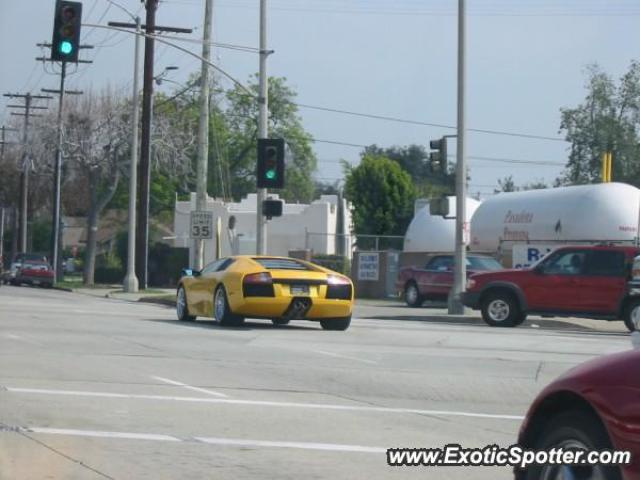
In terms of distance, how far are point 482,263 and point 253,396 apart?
2337 cm

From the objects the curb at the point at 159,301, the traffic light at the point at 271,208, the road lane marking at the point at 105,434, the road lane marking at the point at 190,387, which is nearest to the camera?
the road lane marking at the point at 105,434

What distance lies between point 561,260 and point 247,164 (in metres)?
75.6

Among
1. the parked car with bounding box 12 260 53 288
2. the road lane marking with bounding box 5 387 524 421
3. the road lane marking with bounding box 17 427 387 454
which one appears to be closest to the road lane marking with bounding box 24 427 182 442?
the road lane marking with bounding box 17 427 387 454

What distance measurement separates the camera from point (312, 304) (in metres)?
20.1

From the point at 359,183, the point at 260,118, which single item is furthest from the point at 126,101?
the point at 260,118

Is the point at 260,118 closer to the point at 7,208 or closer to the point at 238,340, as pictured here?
the point at 238,340

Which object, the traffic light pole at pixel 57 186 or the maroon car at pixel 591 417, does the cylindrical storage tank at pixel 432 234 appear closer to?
the traffic light pole at pixel 57 186

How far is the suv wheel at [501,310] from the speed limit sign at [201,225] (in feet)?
37.2

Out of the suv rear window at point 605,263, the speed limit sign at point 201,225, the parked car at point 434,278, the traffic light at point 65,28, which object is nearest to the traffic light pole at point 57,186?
the speed limit sign at point 201,225

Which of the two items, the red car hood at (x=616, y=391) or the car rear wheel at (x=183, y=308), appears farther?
the car rear wheel at (x=183, y=308)

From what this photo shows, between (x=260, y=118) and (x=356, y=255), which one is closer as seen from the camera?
(x=260, y=118)

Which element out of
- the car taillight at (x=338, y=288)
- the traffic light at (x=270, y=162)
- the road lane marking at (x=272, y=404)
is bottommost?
the road lane marking at (x=272, y=404)

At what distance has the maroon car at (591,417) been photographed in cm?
549

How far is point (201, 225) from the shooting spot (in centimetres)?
3456
